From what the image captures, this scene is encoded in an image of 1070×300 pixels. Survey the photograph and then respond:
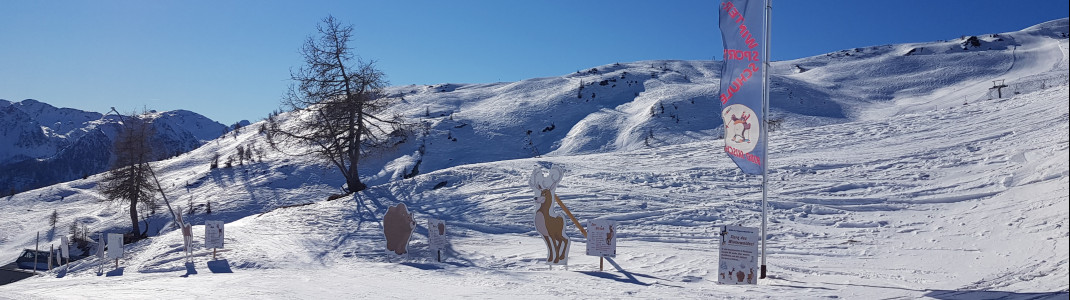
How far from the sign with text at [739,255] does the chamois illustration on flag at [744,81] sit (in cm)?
99

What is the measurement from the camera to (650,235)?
1565 centimetres

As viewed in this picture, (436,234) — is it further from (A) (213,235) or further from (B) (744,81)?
(B) (744,81)

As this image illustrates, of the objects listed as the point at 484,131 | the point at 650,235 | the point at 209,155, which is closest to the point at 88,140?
the point at 209,155

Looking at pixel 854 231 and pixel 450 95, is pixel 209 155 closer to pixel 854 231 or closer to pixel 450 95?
pixel 450 95

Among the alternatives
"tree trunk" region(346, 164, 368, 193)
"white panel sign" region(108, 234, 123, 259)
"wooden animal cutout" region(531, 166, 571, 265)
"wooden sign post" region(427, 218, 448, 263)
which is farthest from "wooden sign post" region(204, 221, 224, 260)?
"tree trunk" region(346, 164, 368, 193)

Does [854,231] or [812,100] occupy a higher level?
[812,100]

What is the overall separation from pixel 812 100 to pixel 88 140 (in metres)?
184

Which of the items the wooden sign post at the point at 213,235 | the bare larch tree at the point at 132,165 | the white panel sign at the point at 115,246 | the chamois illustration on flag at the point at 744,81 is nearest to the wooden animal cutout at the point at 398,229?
the wooden sign post at the point at 213,235

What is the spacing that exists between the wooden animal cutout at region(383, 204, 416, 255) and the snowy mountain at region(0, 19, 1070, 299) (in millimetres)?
291

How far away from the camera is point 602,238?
12391mm

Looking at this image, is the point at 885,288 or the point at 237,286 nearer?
the point at 885,288

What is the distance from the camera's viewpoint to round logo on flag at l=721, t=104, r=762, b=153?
10.2 metres

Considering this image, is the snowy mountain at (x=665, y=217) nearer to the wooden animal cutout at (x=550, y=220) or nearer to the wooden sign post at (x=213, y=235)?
the wooden animal cutout at (x=550, y=220)

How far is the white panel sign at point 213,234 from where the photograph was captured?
51.6 feet
